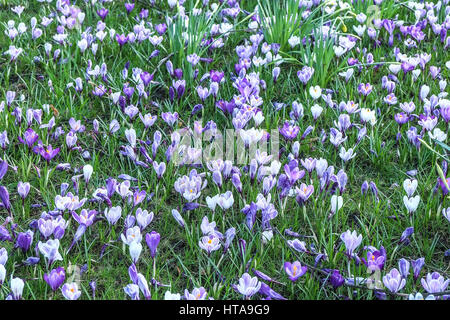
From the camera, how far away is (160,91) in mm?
3740

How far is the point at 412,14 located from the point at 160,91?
7.72 ft

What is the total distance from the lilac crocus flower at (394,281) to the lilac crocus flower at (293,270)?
0.31 metres

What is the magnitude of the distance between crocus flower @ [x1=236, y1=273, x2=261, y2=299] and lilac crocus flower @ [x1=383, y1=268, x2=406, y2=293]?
48 cm

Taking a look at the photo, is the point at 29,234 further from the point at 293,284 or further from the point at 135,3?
the point at 135,3

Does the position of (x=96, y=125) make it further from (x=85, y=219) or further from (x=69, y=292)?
(x=69, y=292)

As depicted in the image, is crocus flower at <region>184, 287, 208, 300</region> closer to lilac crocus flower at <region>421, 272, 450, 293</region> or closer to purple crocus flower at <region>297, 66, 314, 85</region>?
lilac crocus flower at <region>421, 272, 450, 293</region>

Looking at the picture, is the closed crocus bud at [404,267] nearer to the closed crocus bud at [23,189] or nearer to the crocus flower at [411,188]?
the crocus flower at [411,188]

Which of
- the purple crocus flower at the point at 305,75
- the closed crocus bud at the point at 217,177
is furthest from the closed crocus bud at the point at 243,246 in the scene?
the purple crocus flower at the point at 305,75

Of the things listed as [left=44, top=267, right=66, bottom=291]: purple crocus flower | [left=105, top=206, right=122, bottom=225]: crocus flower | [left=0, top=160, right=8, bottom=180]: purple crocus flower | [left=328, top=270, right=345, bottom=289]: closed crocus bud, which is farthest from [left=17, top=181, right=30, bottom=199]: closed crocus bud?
[left=328, top=270, right=345, bottom=289]: closed crocus bud

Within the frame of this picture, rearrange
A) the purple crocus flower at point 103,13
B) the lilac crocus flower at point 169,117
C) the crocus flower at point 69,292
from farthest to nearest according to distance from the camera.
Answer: the purple crocus flower at point 103,13 → the lilac crocus flower at point 169,117 → the crocus flower at point 69,292

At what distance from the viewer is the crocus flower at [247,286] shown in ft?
6.75

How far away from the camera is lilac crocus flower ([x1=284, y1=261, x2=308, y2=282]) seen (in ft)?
7.05

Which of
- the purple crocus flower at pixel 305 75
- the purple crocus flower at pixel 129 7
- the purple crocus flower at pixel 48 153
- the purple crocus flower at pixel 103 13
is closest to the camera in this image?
the purple crocus flower at pixel 48 153

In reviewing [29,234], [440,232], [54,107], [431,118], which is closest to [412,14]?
[431,118]
